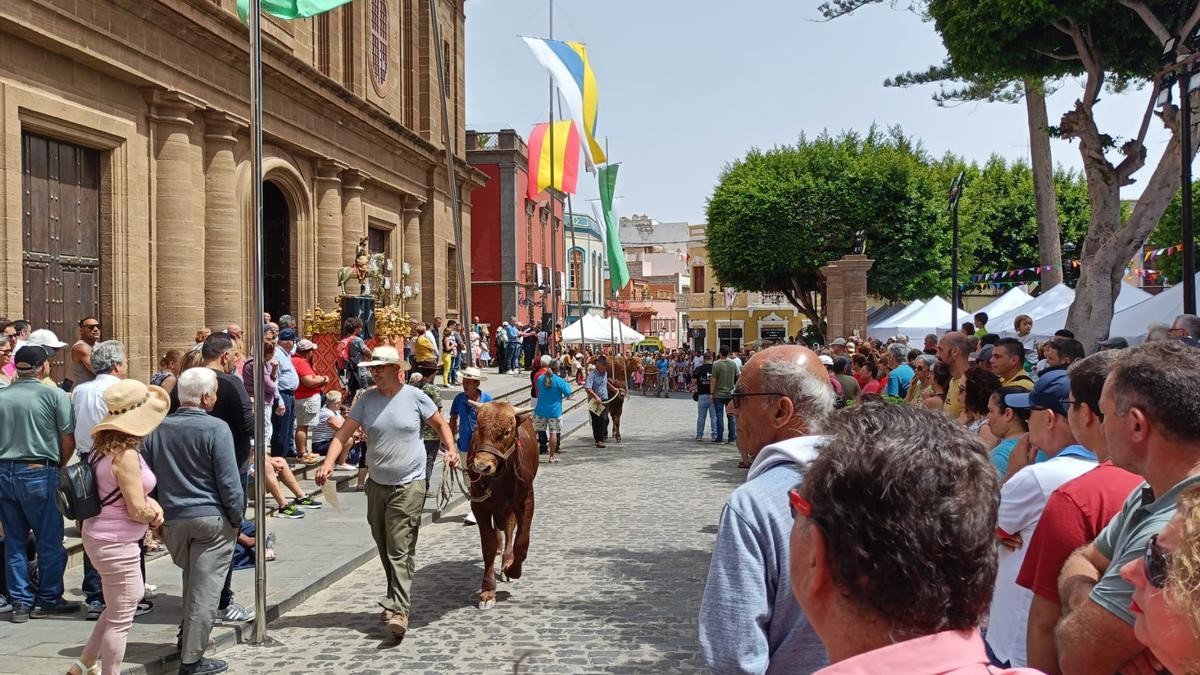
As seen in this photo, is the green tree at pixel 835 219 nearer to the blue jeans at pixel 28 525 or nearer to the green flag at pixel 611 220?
the green flag at pixel 611 220

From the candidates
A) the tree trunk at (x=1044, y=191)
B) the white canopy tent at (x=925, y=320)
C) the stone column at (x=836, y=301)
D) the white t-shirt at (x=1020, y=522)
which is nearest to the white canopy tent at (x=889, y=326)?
the white canopy tent at (x=925, y=320)

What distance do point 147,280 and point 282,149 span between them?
5957 millimetres

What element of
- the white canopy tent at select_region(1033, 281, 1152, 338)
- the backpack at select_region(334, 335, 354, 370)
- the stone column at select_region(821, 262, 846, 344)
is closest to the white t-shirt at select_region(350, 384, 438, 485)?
the backpack at select_region(334, 335, 354, 370)

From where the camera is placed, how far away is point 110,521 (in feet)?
17.2

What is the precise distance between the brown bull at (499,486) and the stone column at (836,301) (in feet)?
74.8

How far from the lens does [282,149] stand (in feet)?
66.3

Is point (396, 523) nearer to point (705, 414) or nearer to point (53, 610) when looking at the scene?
point (53, 610)

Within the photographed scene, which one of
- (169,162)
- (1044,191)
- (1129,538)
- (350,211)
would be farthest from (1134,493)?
(350,211)

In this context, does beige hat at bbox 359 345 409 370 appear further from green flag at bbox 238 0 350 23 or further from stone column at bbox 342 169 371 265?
stone column at bbox 342 169 371 265

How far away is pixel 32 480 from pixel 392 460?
2356mm

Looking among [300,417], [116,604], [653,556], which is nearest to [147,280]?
[300,417]

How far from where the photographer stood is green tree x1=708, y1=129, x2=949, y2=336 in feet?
129

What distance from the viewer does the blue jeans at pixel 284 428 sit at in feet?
38.2

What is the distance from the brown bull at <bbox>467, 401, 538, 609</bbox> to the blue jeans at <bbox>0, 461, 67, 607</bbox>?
9.47 feet
